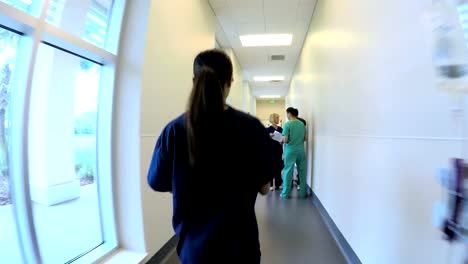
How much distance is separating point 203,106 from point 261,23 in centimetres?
459

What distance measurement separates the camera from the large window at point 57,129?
5.06 ft

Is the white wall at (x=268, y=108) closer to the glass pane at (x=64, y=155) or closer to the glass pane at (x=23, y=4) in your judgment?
the glass pane at (x=64, y=155)

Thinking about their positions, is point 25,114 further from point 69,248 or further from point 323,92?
point 323,92

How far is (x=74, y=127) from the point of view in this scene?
6.91 ft

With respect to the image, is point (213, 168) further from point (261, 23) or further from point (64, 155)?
point (261, 23)

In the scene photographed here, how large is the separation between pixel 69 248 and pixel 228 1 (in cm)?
372

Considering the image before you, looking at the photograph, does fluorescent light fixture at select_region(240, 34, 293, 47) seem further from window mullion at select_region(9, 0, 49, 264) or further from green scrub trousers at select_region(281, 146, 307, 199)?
window mullion at select_region(9, 0, 49, 264)

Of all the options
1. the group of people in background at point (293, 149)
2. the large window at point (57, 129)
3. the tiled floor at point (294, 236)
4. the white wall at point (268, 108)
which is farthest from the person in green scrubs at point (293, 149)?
the white wall at point (268, 108)

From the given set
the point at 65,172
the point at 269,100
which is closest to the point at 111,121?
the point at 65,172

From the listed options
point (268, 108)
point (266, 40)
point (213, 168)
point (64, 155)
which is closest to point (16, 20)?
point (64, 155)

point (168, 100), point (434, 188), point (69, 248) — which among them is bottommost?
point (69, 248)

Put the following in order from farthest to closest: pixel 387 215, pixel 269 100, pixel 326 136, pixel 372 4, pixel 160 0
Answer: pixel 269 100
pixel 326 136
pixel 160 0
pixel 372 4
pixel 387 215

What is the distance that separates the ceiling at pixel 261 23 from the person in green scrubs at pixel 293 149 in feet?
5.18

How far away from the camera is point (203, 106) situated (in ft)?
3.27
